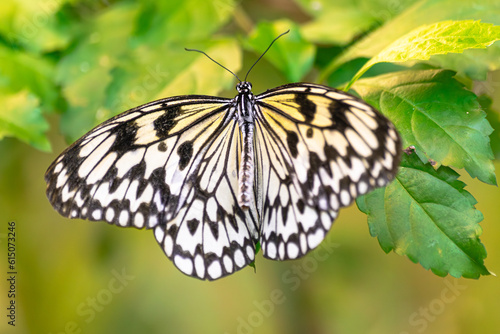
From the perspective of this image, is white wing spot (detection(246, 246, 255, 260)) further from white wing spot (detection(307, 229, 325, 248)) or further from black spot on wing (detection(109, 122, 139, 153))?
black spot on wing (detection(109, 122, 139, 153))

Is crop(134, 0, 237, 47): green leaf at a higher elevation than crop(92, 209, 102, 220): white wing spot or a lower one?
higher

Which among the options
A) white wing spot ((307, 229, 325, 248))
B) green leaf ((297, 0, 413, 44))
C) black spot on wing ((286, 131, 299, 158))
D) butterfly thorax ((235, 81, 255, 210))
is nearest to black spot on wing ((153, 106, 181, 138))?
butterfly thorax ((235, 81, 255, 210))

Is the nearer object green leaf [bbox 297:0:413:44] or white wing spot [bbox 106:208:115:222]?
white wing spot [bbox 106:208:115:222]

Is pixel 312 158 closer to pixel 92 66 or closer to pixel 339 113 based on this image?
pixel 339 113

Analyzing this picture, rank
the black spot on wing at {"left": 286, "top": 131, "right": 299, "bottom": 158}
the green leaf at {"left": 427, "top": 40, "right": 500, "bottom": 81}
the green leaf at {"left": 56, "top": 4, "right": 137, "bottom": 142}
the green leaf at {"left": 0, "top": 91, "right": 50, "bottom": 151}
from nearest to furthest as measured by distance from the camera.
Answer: the black spot on wing at {"left": 286, "top": 131, "right": 299, "bottom": 158}, the green leaf at {"left": 427, "top": 40, "right": 500, "bottom": 81}, the green leaf at {"left": 0, "top": 91, "right": 50, "bottom": 151}, the green leaf at {"left": 56, "top": 4, "right": 137, "bottom": 142}

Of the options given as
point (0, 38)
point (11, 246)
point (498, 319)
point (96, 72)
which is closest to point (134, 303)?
point (11, 246)

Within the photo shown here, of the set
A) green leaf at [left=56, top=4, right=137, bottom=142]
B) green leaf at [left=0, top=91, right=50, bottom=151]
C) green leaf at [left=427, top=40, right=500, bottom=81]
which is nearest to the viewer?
green leaf at [left=427, top=40, right=500, bottom=81]

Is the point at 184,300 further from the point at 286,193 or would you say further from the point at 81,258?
the point at 286,193

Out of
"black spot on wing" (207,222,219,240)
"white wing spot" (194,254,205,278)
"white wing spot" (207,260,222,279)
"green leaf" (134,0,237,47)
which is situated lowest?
"white wing spot" (207,260,222,279)
